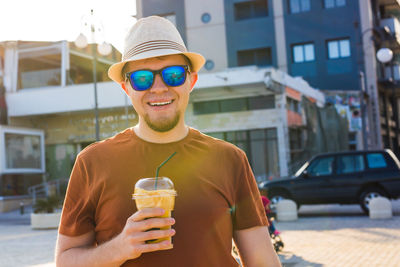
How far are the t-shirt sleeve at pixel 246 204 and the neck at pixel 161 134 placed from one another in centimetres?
32

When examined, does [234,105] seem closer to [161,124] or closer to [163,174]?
[161,124]

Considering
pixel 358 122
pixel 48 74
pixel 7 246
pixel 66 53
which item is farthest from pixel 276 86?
pixel 7 246

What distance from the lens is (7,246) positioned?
14.4 m

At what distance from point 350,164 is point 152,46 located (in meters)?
15.1

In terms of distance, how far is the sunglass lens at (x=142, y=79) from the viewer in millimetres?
2631

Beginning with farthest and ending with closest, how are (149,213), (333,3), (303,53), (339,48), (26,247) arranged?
(303,53), (333,3), (339,48), (26,247), (149,213)

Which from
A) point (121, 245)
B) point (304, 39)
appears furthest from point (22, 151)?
point (121, 245)

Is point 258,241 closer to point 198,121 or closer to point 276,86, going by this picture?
point 276,86

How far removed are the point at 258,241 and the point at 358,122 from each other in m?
32.1

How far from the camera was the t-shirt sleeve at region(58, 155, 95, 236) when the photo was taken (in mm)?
2422

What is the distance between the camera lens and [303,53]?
4338 centimetres

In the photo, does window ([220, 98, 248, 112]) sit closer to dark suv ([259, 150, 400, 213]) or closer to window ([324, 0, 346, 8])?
window ([324, 0, 346, 8])

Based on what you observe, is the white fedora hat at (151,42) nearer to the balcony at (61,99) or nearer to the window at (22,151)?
the window at (22,151)

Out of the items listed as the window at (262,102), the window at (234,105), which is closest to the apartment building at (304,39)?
the window at (234,105)
